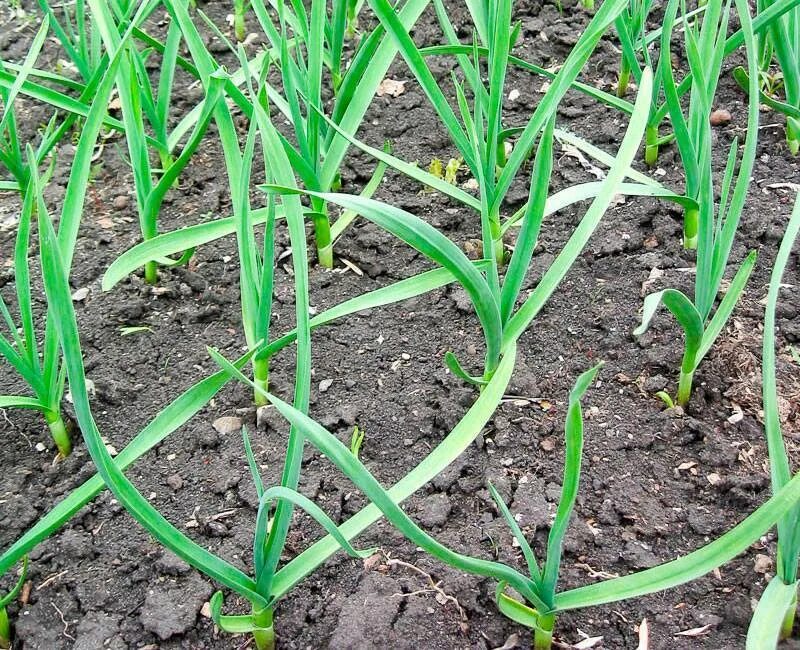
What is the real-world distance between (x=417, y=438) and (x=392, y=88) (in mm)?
984

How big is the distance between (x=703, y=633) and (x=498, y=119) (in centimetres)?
79

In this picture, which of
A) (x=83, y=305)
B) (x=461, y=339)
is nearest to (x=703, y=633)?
(x=461, y=339)

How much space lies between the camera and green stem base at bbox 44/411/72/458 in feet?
4.13

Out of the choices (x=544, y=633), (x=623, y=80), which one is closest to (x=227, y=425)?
(x=544, y=633)

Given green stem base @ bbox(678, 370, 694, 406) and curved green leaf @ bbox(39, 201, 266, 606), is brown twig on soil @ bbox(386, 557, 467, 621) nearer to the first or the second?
curved green leaf @ bbox(39, 201, 266, 606)

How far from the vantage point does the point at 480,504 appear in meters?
1.21

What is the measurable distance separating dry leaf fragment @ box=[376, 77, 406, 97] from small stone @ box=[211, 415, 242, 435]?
0.94 m

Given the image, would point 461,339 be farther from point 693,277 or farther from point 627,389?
point 693,277

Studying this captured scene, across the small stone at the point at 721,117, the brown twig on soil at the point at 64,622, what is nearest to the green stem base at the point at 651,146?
the small stone at the point at 721,117

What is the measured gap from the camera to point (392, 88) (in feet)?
6.48

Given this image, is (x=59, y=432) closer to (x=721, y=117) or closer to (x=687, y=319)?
(x=687, y=319)

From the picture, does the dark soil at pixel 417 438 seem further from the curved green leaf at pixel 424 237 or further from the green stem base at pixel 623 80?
the curved green leaf at pixel 424 237

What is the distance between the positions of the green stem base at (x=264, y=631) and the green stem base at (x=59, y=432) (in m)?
0.45

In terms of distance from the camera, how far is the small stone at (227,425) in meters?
1.32
